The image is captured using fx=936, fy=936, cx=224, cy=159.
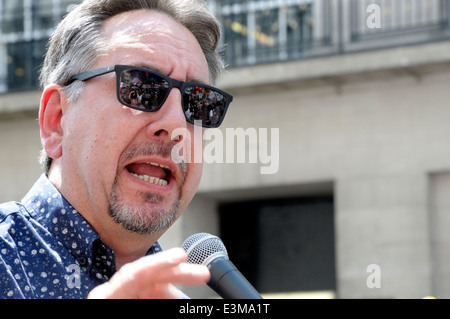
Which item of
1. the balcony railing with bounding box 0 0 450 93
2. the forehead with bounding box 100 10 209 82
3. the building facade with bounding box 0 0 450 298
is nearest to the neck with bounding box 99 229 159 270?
the forehead with bounding box 100 10 209 82

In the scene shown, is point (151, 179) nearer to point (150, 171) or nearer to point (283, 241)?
point (150, 171)

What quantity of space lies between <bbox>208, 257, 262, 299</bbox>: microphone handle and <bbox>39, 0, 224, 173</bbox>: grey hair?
2.75 feet

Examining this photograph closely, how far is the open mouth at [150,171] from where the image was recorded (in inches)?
101

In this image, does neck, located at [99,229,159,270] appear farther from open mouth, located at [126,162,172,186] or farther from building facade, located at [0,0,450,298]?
building facade, located at [0,0,450,298]

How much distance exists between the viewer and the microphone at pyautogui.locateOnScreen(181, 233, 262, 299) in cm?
201

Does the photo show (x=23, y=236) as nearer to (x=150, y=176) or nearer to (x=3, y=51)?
(x=150, y=176)

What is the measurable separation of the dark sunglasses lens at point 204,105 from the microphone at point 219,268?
466mm

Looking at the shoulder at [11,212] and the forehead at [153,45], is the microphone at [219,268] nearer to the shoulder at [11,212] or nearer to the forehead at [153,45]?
the shoulder at [11,212]

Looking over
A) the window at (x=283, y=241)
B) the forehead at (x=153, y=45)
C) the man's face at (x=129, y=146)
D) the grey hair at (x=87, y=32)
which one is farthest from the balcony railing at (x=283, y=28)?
the man's face at (x=129, y=146)

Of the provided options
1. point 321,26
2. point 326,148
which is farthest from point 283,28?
point 326,148

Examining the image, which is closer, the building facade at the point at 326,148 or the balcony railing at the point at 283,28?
the building facade at the point at 326,148

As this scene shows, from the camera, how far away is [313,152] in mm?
10023
